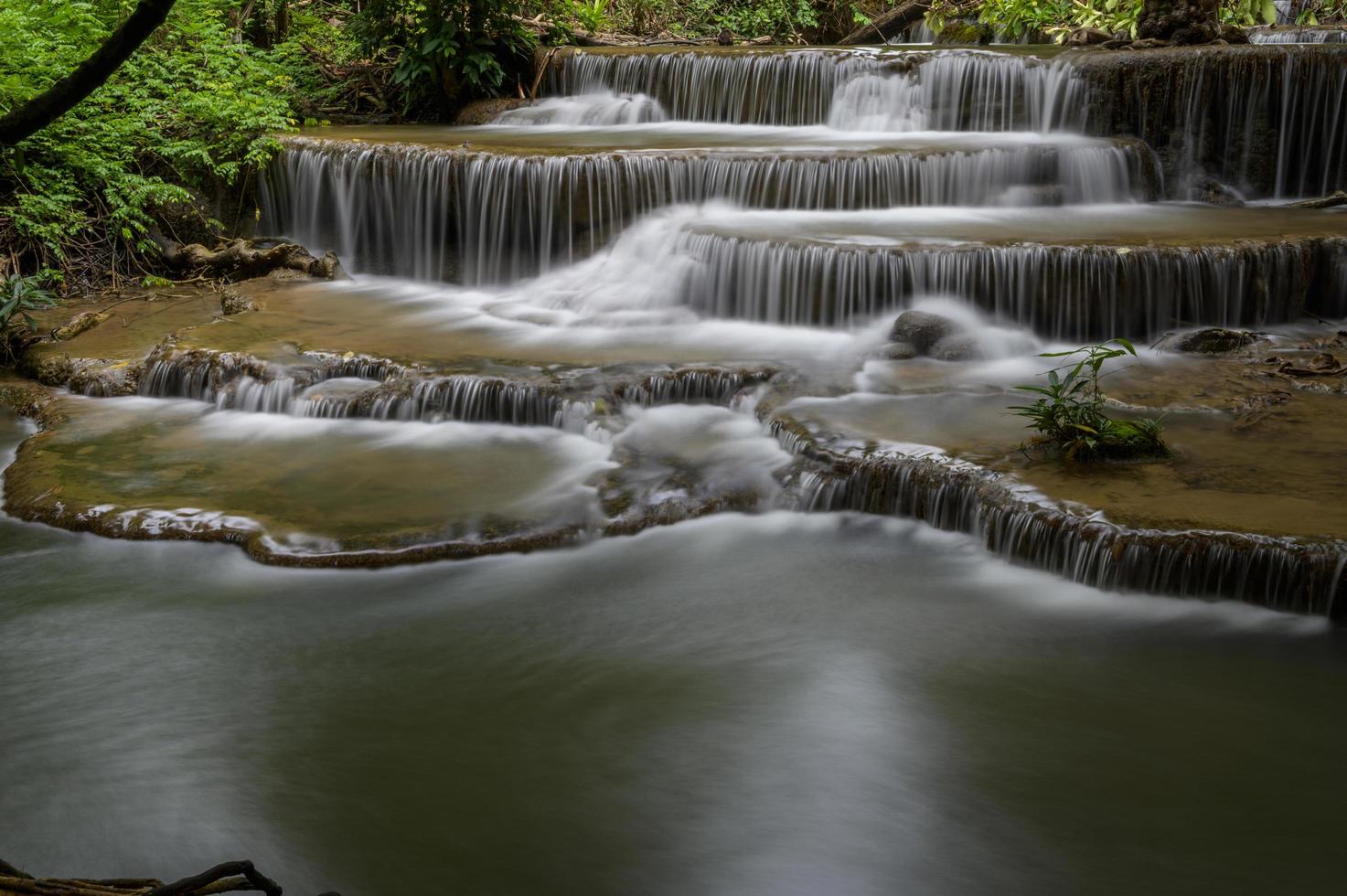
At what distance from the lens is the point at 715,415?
22.3 ft

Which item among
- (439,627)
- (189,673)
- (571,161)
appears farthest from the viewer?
(571,161)

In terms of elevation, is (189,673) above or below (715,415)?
below

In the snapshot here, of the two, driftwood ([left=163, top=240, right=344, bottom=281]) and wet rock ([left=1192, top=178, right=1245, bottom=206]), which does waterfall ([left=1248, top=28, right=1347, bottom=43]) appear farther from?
driftwood ([left=163, top=240, right=344, bottom=281])

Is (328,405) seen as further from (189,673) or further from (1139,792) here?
(1139,792)

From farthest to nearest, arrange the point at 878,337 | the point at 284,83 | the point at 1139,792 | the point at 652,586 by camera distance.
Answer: the point at 284,83 → the point at 878,337 → the point at 652,586 → the point at 1139,792

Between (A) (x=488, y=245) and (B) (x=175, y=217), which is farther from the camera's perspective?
(B) (x=175, y=217)

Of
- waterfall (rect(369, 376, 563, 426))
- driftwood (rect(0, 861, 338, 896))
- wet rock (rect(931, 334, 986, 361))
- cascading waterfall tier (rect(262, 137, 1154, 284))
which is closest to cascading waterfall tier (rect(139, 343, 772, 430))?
waterfall (rect(369, 376, 563, 426))

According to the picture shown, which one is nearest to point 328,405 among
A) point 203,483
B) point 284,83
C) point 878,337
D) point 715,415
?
point 203,483

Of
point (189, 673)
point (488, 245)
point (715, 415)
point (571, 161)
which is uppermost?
point (571, 161)

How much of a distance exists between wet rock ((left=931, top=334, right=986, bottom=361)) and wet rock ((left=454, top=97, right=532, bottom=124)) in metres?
6.86

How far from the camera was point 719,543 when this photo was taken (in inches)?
220

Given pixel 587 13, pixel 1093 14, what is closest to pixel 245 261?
pixel 587 13

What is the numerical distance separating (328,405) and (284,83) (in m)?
7.13

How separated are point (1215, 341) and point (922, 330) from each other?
1755 mm
